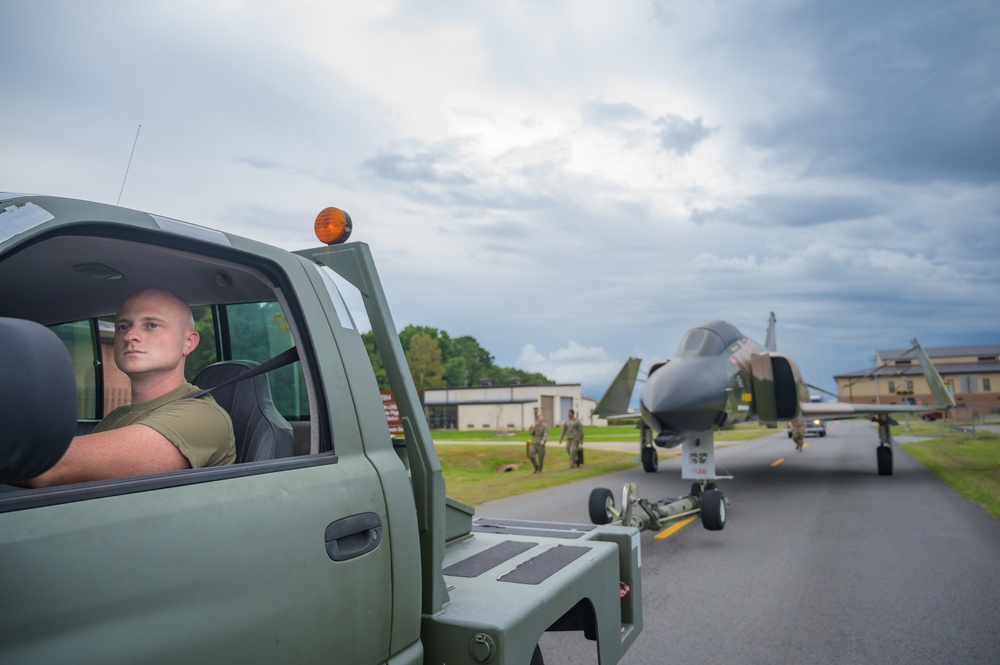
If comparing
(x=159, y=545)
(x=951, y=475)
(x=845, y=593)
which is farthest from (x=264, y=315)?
(x=951, y=475)

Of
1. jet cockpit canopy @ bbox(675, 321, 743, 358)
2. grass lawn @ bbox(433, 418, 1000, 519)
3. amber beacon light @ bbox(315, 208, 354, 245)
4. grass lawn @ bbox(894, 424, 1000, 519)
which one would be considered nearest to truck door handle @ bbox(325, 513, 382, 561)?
amber beacon light @ bbox(315, 208, 354, 245)

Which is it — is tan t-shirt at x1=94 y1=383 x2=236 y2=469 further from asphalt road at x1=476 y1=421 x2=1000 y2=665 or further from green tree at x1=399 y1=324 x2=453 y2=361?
green tree at x1=399 y1=324 x2=453 y2=361

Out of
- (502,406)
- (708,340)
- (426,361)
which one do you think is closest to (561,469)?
(708,340)

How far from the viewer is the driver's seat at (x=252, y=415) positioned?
2166mm

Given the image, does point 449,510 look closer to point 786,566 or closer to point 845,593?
point 845,593

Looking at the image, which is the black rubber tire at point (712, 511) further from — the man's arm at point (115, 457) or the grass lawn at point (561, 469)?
the man's arm at point (115, 457)

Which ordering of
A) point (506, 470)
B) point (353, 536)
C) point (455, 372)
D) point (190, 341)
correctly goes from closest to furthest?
point (353, 536) → point (190, 341) → point (506, 470) → point (455, 372)

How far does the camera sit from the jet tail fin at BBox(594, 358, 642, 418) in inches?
700

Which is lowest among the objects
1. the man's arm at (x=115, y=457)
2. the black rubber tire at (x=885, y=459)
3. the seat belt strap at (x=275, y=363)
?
the black rubber tire at (x=885, y=459)

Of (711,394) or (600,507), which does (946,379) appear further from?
(600,507)

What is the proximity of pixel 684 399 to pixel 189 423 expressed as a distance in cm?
1115

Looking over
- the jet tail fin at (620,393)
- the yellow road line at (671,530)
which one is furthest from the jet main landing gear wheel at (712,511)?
the jet tail fin at (620,393)

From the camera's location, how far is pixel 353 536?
1901mm

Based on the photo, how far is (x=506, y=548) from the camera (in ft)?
9.88
